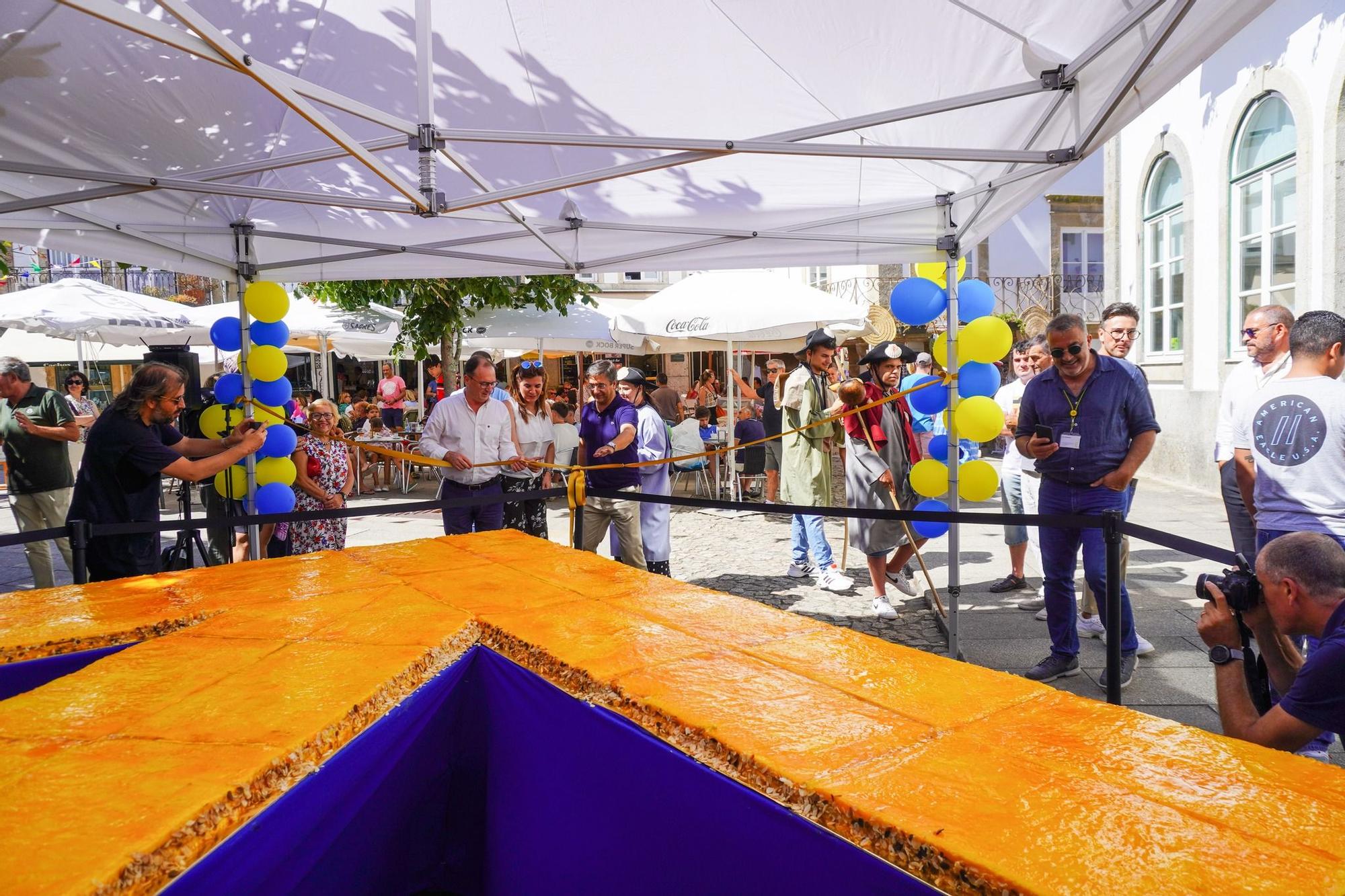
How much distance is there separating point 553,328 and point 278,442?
21.2 feet

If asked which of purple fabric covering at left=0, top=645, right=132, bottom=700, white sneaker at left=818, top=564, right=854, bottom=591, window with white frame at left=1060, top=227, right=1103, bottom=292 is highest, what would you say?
window with white frame at left=1060, top=227, right=1103, bottom=292

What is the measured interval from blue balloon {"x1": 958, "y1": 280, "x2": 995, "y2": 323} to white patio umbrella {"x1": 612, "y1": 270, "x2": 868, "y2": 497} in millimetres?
3562

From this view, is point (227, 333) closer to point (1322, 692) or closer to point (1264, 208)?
point (1322, 692)

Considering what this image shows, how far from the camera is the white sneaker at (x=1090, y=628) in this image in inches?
209

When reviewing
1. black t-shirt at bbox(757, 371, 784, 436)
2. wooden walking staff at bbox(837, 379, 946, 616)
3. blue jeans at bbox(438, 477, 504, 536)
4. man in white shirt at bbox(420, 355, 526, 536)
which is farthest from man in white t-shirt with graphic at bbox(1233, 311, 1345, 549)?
black t-shirt at bbox(757, 371, 784, 436)

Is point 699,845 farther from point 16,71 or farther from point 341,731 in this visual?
point 16,71

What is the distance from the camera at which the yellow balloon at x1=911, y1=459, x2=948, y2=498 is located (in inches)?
211

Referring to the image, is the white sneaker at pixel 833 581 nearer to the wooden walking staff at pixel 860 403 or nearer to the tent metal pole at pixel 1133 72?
the wooden walking staff at pixel 860 403

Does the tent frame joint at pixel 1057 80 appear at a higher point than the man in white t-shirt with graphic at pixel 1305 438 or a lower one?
higher

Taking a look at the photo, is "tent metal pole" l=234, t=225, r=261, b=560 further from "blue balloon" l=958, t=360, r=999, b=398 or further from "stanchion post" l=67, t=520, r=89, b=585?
"blue balloon" l=958, t=360, r=999, b=398

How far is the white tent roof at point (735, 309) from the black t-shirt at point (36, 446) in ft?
18.1

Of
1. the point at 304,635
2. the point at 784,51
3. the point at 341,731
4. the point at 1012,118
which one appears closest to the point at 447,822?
the point at 304,635

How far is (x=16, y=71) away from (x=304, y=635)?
3.79 m

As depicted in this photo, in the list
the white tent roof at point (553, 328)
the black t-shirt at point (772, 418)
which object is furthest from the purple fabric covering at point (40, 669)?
the white tent roof at point (553, 328)
